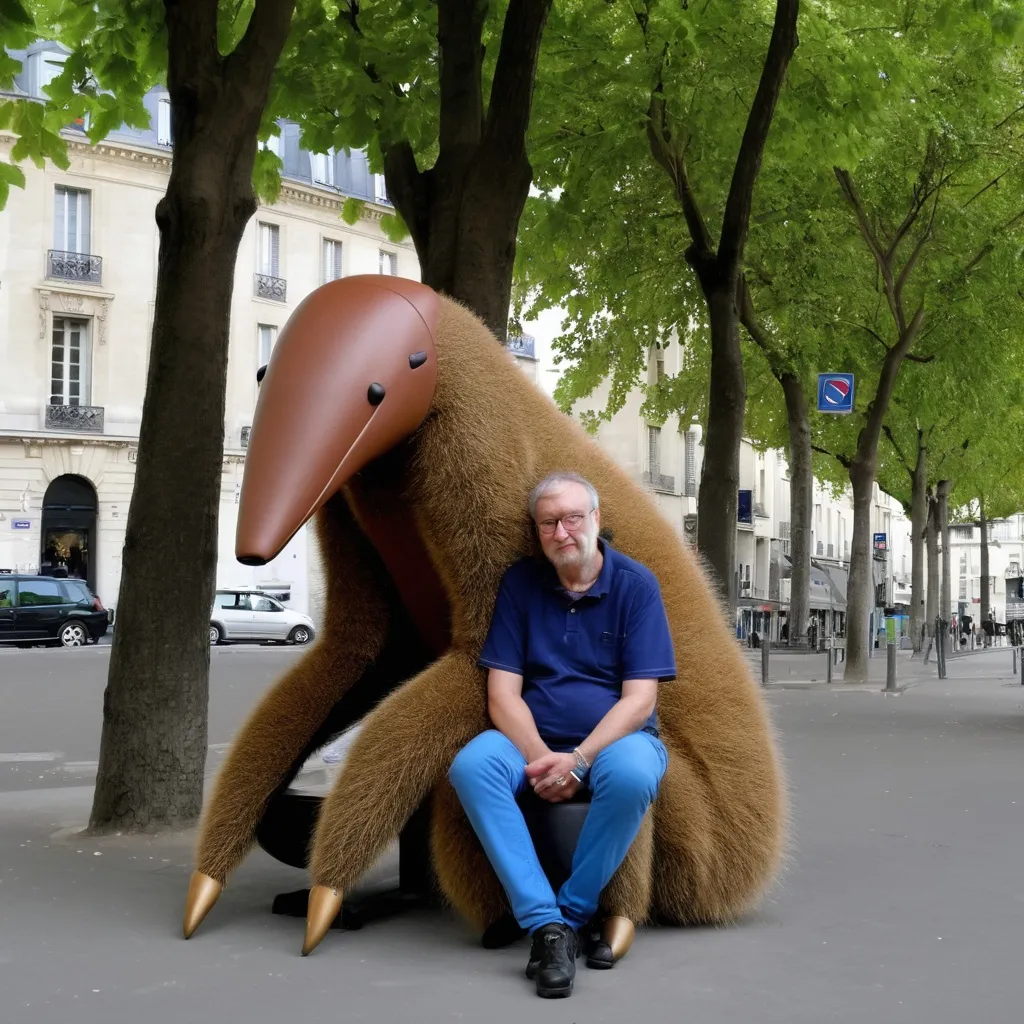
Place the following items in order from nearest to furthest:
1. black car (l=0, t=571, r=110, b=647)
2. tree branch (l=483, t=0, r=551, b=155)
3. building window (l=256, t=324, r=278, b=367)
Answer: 1. tree branch (l=483, t=0, r=551, b=155)
2. black car (l=0, t=571, r=110, b=647)
3. building window (l=256, t=324, r=278, b=367)

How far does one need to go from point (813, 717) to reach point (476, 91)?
29.5ft

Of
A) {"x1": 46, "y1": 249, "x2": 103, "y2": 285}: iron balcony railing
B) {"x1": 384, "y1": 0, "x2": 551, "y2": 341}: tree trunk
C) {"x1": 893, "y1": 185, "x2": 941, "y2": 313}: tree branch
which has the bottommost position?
{"x1": 384, "y1": 0, "x2": 551, "y2": 341}: tree trunk

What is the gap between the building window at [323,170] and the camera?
42156 millimetres

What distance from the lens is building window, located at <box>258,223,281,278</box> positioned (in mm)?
41094

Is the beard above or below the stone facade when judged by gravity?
below

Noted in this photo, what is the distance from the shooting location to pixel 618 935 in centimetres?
439

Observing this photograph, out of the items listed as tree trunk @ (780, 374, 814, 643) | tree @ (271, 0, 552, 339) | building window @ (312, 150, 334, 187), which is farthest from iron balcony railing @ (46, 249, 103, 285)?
tree @ (271, 0, 552, 339)

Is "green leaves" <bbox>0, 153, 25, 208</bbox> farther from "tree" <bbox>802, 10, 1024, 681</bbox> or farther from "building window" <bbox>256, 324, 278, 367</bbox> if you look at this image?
"building window" <bbox>256, 324, 278, 367</bbox>

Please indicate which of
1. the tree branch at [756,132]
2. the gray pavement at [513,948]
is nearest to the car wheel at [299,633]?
the tree branch at [756,132]

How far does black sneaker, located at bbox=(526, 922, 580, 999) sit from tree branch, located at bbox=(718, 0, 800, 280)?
8.99 m

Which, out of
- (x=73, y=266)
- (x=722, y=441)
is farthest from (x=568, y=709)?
(x=73, y=266)

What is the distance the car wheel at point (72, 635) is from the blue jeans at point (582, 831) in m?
27.6

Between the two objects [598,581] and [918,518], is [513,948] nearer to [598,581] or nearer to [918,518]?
[598,581]

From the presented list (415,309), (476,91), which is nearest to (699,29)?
(476,91)
